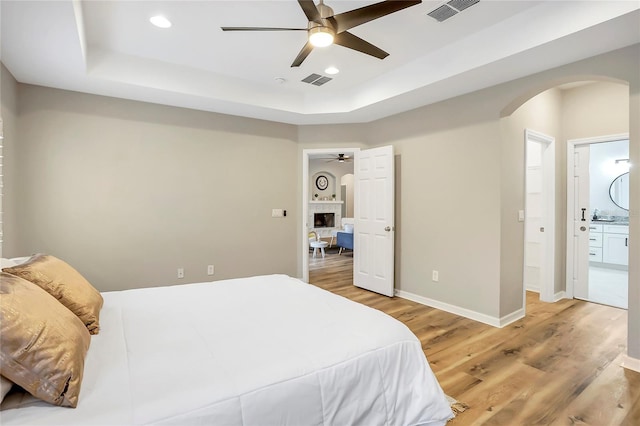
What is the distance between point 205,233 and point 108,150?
4.74ft

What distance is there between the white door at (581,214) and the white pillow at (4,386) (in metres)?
5.31

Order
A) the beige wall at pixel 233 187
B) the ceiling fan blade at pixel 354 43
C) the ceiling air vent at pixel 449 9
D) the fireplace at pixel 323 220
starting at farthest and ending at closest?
the fireplace at pixel 323 220 < the beige wall at pixel 233 187 < the ceiling air vent at pixel 449 9 < the ceiling fan blade at pixel 354 43

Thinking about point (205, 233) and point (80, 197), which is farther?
point (205, 233)

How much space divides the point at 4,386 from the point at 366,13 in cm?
242

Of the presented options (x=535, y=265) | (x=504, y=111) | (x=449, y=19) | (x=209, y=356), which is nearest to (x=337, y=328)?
(x=209, y=356)

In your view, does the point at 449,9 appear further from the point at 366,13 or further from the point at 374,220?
the point at 374,220

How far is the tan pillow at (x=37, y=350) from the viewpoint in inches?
38.4

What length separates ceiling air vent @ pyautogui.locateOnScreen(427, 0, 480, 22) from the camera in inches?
94.3

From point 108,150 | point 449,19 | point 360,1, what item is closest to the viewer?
point 360,1

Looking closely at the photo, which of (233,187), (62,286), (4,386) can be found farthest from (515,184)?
(4,386)

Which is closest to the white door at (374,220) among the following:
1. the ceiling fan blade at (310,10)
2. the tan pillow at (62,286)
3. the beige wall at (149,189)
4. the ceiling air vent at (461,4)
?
the beige wall at (149,189)

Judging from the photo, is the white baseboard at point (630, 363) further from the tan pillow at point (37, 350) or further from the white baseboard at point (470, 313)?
the tan pillow at point (37, 350)

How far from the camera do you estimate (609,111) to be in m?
3.76

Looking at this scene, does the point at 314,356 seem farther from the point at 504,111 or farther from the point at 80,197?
the point at 80,197
